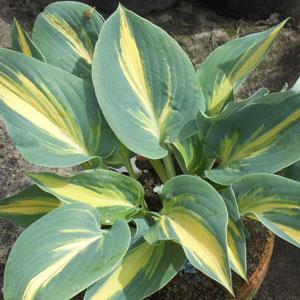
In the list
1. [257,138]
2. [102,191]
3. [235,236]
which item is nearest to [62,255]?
[102,191]

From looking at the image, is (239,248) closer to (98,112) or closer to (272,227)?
(272,227)

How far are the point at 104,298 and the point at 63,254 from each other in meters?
0.13

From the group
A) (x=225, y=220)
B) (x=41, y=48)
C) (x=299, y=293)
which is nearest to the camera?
(x=225, y=220)

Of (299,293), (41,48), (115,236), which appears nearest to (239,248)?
(115,236)

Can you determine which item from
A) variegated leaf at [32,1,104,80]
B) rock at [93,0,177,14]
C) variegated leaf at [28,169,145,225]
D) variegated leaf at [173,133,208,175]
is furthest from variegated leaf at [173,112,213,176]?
rock at [93,0,177,14]

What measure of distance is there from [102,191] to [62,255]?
0.18m

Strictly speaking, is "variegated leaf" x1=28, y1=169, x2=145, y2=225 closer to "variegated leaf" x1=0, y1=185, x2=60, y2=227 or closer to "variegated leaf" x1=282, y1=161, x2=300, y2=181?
"variegated leaf" x1=0, y1=185, x2=60, y2=227

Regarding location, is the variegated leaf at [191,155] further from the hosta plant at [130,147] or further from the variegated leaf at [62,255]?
the variegated leaf at [62,255]

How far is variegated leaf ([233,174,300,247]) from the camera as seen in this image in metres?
0.94

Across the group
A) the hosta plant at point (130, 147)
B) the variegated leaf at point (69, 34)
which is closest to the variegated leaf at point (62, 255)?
the hosta plant at point (130, 147)

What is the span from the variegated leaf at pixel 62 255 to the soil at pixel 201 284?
10.8 inches

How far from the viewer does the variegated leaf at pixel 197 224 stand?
850 millimetres

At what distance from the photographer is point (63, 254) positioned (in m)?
0.89

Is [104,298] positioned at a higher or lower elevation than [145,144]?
lower
